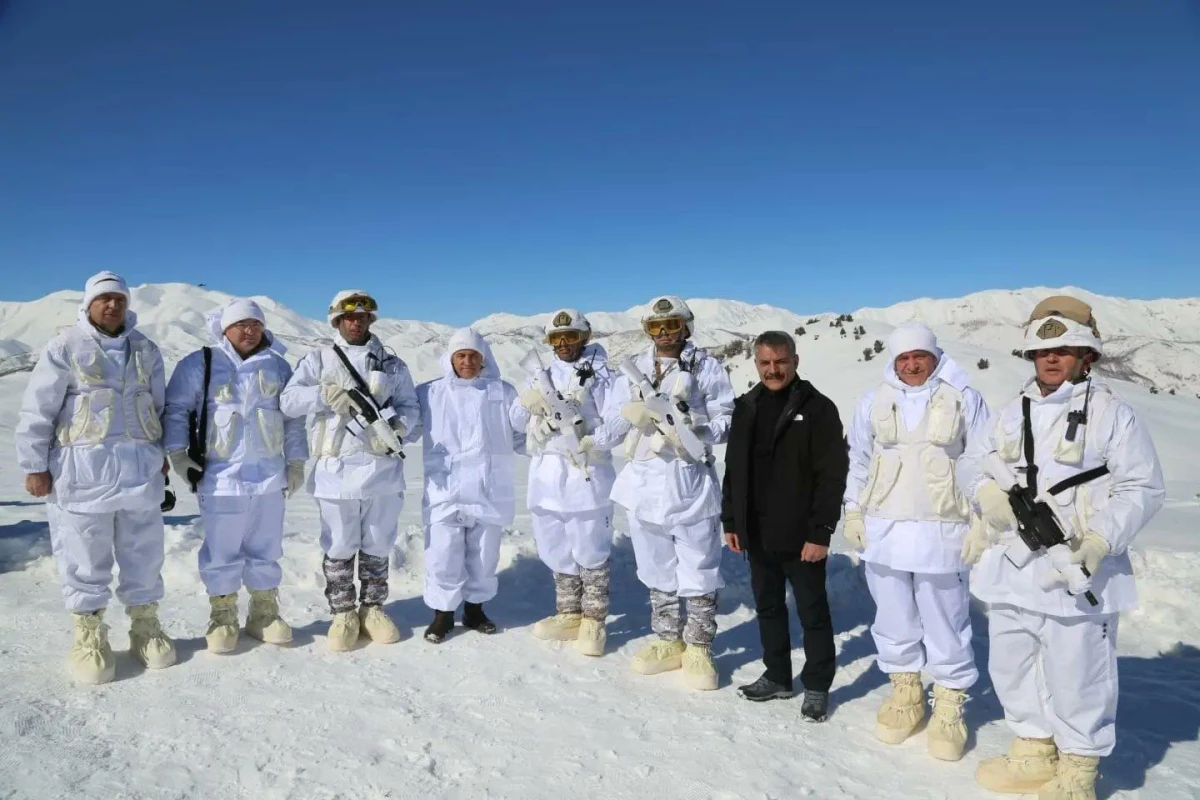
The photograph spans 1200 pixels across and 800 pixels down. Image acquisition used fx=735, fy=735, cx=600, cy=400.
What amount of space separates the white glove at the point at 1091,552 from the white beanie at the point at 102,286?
16.5 feet

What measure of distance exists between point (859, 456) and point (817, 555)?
0.58 m

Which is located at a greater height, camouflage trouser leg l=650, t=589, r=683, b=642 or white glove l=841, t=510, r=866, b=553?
white glove l=841, t=510, r=866, b=553

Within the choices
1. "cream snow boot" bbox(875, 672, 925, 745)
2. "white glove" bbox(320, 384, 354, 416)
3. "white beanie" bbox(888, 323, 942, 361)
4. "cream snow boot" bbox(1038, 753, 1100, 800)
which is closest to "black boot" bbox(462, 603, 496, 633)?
"white glove" bbox(320, 384, 354, 416)

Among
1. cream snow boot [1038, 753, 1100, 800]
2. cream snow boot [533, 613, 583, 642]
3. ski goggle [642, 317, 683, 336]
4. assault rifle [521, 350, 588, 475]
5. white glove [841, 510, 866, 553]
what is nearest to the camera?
cream snow boot [1038, 753, 1100, 800]

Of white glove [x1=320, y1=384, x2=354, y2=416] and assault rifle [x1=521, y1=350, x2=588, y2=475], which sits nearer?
white glove [x1=320, y1=384, x2=354, y2=416]

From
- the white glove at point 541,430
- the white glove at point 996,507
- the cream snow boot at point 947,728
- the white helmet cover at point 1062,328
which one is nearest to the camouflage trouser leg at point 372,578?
the white glove at point 541,430

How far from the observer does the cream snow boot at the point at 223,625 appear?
460cm

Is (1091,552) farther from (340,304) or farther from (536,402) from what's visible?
(340,304)

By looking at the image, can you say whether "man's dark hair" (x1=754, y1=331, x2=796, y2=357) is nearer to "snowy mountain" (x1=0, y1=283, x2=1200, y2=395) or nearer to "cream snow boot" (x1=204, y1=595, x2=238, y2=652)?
"snowy mountain" (x1=0, y1=283, x2=1200, y2=395)

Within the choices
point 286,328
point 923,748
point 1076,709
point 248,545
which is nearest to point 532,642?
point 248,545

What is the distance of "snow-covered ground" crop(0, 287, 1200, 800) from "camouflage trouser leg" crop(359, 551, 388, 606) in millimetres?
361

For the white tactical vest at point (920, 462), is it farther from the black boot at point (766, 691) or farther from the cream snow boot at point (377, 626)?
the cream snow boot at point (377, 626)

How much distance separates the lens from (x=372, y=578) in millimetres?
5000

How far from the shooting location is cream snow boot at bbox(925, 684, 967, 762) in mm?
3576
